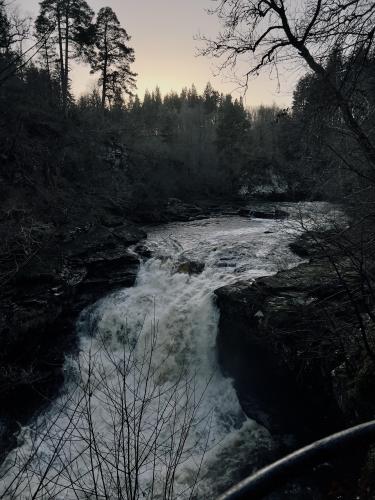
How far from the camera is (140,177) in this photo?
30297 mm

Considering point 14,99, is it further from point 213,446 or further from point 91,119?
point 213,446

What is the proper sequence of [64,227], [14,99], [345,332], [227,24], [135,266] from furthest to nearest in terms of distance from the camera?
[14,99] → [64,227] → [135,266] → [345,332] → [227,24]

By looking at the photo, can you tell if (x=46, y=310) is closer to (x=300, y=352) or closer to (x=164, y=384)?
(x=164, y=384)

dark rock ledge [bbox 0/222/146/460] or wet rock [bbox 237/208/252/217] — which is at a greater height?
wet rock [bbox 237/208/252/217]

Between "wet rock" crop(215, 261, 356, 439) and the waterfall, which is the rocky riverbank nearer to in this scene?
"wet rock" crop(215, 261, 356, 439)

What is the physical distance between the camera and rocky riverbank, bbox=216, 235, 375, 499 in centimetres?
595

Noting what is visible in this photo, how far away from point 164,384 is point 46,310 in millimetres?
4567

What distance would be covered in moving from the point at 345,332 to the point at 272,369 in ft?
10.4

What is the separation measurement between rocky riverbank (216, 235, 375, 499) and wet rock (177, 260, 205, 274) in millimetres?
2832

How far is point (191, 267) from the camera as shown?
543 inches

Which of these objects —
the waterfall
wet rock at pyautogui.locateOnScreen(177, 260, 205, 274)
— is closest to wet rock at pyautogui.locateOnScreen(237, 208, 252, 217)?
the waterfall

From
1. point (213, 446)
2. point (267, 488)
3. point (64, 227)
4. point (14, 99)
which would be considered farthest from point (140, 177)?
point (267, 488)

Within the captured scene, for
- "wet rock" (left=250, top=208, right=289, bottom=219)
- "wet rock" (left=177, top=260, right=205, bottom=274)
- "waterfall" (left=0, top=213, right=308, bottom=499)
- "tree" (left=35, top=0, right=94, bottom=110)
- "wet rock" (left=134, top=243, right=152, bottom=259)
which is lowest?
"waterfall" (left=0, top=213, right=308, bottom=499)

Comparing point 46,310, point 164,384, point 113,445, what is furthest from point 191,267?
point 113,445
